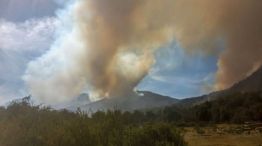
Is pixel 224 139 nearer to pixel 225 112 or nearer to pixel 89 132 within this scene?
pixel 89 132

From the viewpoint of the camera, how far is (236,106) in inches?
5261

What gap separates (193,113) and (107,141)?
4537 inches

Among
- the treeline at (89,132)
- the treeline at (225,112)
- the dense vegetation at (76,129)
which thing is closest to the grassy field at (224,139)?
the dense vegetation at (76,129)

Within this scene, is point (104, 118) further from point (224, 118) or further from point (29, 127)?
point (224, 118)

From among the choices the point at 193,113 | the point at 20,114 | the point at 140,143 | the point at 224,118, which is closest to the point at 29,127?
the point at 20,114

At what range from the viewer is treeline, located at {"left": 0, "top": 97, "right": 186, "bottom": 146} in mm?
17453

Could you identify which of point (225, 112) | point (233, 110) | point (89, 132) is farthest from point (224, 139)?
point (233, 110)

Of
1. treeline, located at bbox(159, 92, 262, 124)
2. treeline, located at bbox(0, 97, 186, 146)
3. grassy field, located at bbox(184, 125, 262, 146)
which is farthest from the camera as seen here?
treeline, located at bbox(159, 92, 262, 124)

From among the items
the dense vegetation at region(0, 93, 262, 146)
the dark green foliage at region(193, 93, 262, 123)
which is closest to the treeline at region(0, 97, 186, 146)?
the dense vegetation at region(0, 93, 262, 146)

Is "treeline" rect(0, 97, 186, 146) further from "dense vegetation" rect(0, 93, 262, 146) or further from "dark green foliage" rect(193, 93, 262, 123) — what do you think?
"dark green foliage" rect(193, 93, 262, 123)

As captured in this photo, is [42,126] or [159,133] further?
[42,126]

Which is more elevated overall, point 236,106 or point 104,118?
point 236,106

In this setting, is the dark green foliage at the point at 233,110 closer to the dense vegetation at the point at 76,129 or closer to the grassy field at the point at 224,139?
the grassy field at the point at 224,139

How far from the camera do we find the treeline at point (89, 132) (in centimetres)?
1745
